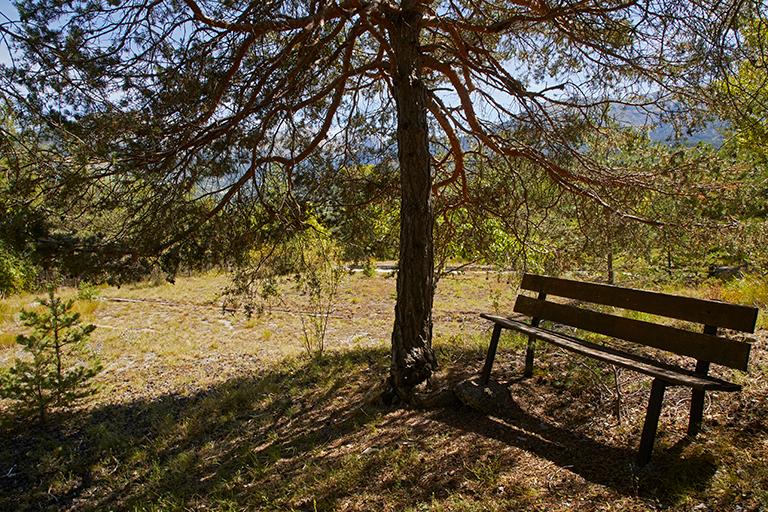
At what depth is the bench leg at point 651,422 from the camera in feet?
9.34

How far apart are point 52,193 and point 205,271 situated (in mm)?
1624

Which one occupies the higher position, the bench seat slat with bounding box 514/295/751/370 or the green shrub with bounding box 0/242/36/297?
the bench seat slat with bounding box 514/295/751/370

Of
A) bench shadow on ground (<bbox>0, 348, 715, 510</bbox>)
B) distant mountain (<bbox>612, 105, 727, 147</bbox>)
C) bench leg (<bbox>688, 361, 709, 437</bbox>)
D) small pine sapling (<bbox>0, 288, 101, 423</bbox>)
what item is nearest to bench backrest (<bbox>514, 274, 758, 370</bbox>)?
bench leg (<bbox>688, 361, 709, 437</bbox>)

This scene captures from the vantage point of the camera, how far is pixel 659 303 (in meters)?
3.43

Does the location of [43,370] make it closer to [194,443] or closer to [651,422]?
[194,443]

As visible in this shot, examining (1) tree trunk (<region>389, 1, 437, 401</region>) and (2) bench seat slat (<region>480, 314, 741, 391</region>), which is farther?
(1) tree trunk (<region>389, 1, 437, 401</region>)

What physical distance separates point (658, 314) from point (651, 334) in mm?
178

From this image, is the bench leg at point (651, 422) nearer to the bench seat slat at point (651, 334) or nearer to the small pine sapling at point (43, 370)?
the bench seat slat at point (651, 334)

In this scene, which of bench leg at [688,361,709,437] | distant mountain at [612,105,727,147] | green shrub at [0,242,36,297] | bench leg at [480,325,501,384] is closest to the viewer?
bench leg at [688,361,709,437]

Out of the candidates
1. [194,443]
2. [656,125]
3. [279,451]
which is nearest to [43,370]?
[194,443]

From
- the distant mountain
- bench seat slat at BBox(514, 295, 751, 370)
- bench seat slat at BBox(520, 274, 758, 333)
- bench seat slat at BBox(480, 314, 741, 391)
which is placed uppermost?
the distant mountain

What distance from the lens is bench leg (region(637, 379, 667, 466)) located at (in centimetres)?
285

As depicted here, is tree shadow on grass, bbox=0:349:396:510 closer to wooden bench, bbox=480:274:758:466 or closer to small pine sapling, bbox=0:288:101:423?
small pine sapling, bbox=0:288:101:423

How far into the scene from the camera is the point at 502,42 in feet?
19.8
